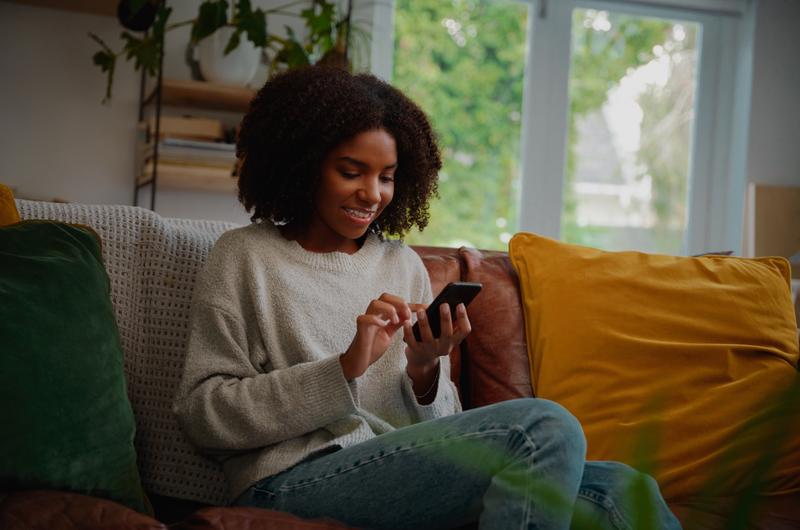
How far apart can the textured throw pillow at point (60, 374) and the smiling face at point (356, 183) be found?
1.25 ft

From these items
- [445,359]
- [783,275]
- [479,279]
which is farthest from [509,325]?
[783,275]

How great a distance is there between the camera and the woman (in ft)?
3.87

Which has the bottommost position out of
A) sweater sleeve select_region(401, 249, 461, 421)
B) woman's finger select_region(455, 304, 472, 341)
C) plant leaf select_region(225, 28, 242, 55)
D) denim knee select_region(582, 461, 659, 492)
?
denim knee select_region(582, 461, 659, 492)

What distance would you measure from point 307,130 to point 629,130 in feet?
8.17

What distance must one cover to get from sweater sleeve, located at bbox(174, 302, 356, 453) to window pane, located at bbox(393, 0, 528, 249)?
2292 millimetres

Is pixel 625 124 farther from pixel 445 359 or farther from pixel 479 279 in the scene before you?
pixel 445 359

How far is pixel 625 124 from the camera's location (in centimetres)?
368

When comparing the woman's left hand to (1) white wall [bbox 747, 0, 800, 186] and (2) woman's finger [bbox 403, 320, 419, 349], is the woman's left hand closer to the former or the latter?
(2) woman's finger [bbox 403, 320, 419, 349]

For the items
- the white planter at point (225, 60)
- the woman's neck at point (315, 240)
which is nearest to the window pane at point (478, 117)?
the white planter at point (225, 60)

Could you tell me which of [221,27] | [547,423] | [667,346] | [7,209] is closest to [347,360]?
[547,423]

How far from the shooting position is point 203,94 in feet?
9.52

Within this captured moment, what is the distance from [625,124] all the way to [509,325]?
2.09 meters

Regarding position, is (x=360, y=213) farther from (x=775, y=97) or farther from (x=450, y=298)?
(x=775, y=97)

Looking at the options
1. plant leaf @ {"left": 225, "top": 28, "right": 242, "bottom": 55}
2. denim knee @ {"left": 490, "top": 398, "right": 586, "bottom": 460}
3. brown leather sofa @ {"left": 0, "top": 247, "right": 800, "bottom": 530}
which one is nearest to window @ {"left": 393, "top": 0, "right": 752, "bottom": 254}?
plant leaf @ {"left": 225, "top": 28, "right": 242, "bottom": 55}
